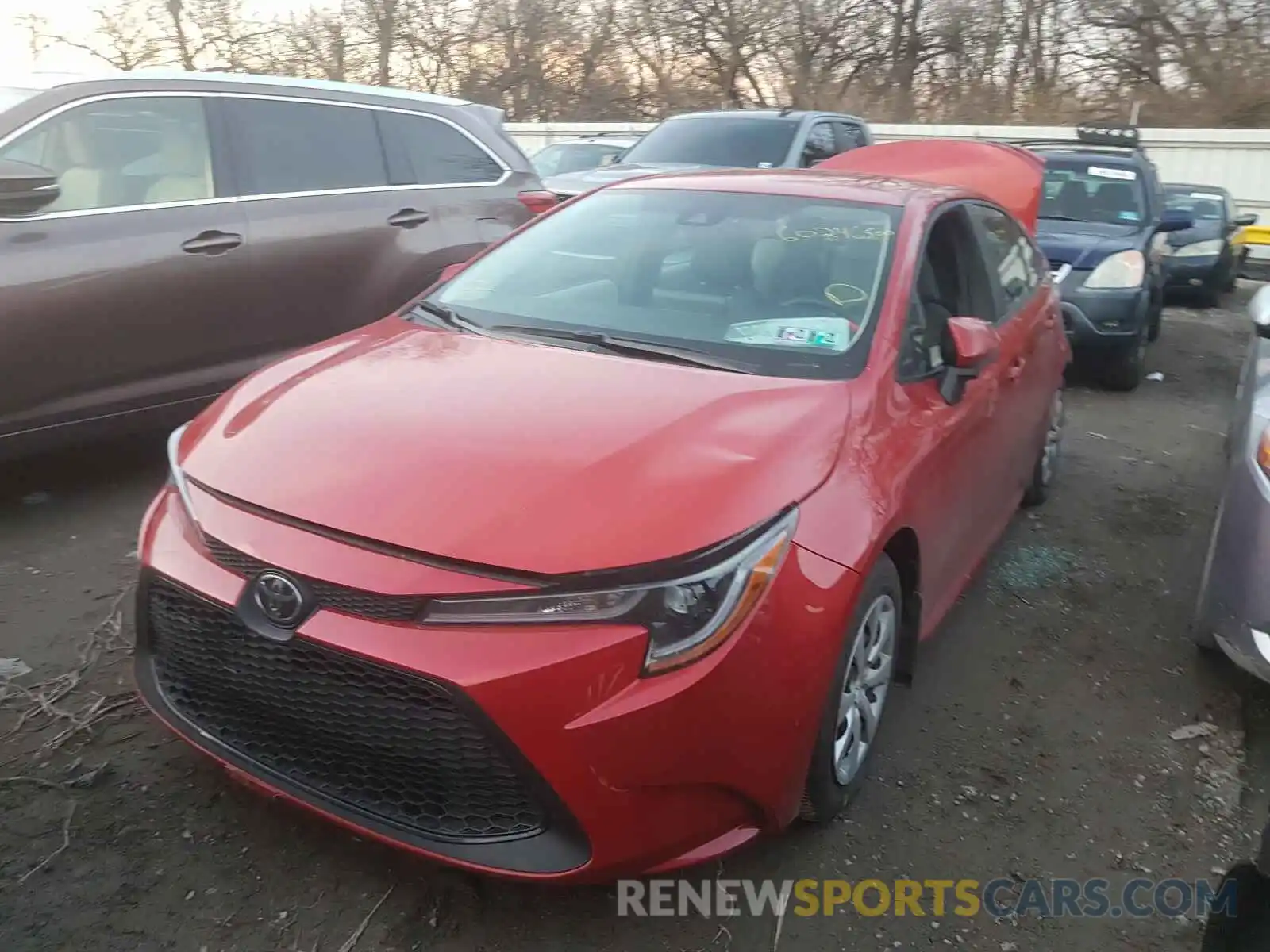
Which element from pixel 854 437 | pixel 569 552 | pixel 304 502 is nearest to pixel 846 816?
pixel 854 437

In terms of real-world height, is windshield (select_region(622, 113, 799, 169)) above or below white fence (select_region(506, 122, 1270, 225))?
above

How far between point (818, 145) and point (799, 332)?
659 centimetres

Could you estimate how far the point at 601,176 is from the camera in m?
8.46

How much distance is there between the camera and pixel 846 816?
284cm

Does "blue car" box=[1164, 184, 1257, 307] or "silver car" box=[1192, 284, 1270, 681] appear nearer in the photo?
"silver car" box=[1192, 284, 1270, 681]

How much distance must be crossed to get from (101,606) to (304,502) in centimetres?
185

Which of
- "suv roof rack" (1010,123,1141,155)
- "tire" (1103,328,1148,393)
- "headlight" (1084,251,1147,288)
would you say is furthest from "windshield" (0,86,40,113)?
"suv roof rack" (1010,123,1141,155)

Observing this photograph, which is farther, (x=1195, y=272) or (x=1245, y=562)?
(x=1195, y=272)

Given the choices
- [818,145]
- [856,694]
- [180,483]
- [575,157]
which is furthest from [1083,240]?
[180,483]

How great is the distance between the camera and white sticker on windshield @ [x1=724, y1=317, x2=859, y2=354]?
307cm

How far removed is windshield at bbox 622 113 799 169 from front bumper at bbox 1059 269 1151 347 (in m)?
2.55

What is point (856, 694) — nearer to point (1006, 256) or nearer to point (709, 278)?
point (709, 278)

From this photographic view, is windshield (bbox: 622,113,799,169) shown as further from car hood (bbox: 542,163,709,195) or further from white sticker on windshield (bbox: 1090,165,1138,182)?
white sticker on windshield (bbox: 1090,165,1138,182)

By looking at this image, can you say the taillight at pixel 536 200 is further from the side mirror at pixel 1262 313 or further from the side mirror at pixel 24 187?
the side mirror at pixel 1262 313
